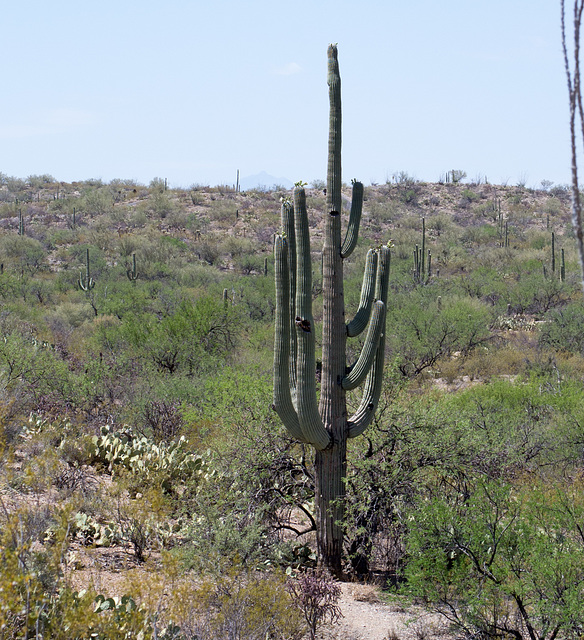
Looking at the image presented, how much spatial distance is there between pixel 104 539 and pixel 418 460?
12.7ft

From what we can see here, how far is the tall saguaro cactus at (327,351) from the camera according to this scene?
7.41 m

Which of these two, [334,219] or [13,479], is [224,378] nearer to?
[13,479]

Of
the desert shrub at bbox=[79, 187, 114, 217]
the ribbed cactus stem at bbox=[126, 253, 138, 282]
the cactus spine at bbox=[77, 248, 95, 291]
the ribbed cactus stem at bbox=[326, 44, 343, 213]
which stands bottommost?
the ribbed cactus stem at bbox=[326, 44, 343, 213]

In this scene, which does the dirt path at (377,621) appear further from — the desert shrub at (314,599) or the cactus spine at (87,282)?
the cactus spine at (87,282)

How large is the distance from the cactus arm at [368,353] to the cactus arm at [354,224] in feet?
2.36

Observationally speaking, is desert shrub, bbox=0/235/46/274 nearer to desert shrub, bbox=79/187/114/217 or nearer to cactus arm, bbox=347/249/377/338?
desert shrub, bbox=79/187/114/217

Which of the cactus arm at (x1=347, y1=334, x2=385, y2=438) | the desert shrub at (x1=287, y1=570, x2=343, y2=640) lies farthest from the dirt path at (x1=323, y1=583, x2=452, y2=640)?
the cactus arm at (x1=347, y1=334, x2=385, y2=438)

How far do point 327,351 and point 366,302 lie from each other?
0.89 m

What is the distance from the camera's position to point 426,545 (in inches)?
259

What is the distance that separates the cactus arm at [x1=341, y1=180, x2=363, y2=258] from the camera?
A: 7852mm

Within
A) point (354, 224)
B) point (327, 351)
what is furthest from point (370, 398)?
point (354, 224)

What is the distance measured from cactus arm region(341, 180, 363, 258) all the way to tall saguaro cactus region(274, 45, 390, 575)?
0.02 meters

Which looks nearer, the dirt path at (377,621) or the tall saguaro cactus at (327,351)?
the dirt path at (377,621)

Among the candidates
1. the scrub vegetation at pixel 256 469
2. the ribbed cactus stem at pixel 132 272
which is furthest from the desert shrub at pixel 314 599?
the ribbed cactus stem at pixel 132 272
